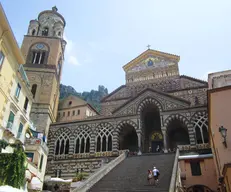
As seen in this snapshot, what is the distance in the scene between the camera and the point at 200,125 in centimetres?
2364

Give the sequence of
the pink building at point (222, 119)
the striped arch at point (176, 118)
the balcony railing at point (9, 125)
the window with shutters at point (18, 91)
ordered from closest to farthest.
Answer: the pink building at point (222, 119) → the balcony railing at point (9, 125) → the window with shutters at point (18, 91) → the striped arch at point (176, 118)

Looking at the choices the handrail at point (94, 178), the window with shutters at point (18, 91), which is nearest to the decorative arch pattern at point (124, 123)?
the handrail at point (94, 178)

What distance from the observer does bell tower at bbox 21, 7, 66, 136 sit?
30.3 meters

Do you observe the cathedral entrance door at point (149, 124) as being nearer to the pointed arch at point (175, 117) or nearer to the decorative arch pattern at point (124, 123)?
the decorative arch pattern at point (124, 123)

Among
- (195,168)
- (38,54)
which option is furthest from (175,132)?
(38,54)

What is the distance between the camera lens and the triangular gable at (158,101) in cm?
2550

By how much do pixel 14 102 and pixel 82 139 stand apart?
11.5 m

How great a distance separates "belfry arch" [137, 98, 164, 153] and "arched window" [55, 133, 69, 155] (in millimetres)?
9196

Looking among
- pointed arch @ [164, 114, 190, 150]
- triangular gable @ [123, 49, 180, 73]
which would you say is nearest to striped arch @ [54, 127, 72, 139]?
pointed arch @ [164, 114, 190, 150]

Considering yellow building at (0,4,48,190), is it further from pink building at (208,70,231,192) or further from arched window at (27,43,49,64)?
arched window at (27,43,49,64)

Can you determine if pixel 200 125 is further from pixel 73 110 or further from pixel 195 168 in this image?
pixel 73 110

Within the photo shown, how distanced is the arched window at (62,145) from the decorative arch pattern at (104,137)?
13.4 feet

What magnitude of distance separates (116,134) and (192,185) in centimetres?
1127

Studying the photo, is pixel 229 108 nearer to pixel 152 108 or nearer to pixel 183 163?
pixel 183 163
